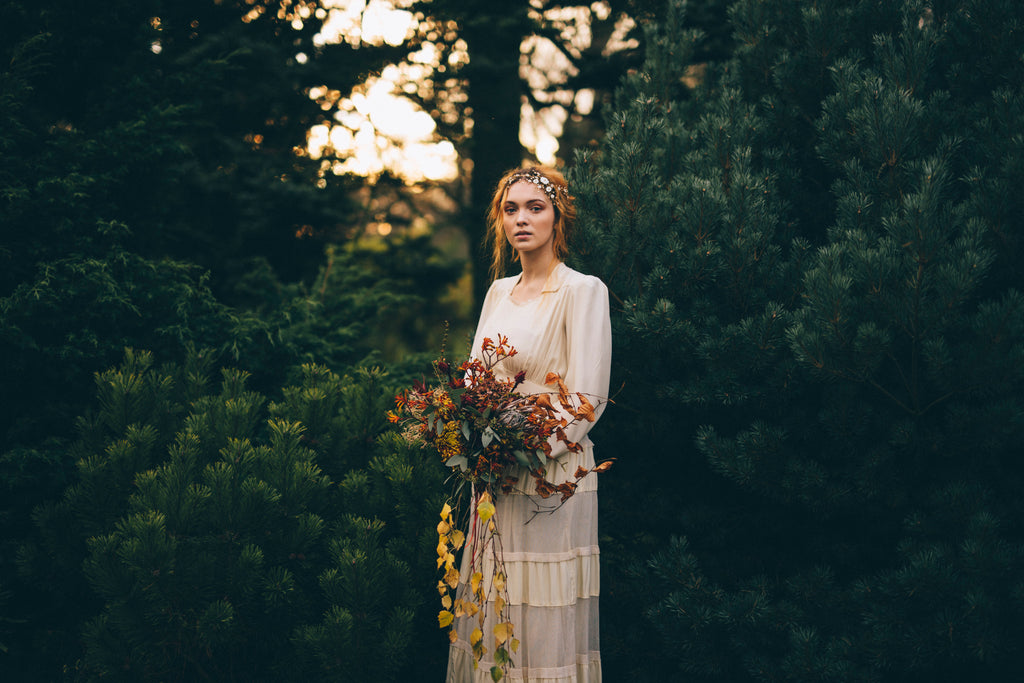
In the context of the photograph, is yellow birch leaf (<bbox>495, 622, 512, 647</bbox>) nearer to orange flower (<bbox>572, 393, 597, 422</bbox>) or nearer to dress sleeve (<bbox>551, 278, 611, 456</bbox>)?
dress sleeve (<bbox>551, 278, 611, 456</bbox>)

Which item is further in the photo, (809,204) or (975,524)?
(809,204)

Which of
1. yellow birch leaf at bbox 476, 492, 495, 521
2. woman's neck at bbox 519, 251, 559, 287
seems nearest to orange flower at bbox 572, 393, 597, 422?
yellow birch leaf at bbox 476, 492, 495, 521

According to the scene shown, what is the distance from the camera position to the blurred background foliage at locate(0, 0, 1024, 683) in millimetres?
2604

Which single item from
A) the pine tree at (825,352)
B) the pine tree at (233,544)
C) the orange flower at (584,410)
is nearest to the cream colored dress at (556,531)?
the orange flower at (584,410)

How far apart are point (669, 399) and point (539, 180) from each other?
1.24 metres

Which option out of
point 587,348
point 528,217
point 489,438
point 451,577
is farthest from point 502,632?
point 528,217

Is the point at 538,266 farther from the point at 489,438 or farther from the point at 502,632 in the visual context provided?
the point at 502,632

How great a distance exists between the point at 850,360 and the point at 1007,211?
902 mm

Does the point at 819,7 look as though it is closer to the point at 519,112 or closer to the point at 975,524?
the point at 975,524

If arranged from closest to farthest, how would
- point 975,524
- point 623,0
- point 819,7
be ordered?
point 975,524 → point 819,7 → point 623,0

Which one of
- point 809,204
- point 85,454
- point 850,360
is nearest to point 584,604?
point 850,360

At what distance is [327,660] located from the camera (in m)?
2.64

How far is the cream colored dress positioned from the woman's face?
163 millimetres

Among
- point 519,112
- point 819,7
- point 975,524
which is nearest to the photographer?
point 975,524
